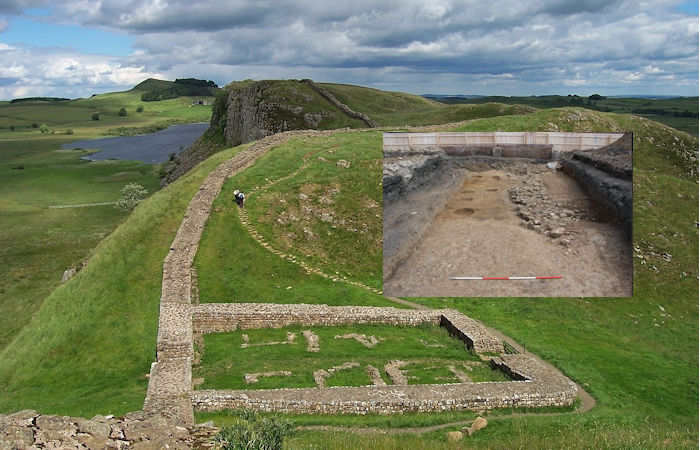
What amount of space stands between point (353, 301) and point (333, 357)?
19.0ft

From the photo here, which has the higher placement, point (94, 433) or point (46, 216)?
point (94, 433)

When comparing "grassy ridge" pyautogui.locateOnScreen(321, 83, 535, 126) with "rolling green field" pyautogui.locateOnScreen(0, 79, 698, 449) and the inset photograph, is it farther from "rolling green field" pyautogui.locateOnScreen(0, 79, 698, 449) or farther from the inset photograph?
the inset photograph

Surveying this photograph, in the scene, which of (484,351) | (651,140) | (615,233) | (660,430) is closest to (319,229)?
(484,351)

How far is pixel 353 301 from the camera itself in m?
27.4

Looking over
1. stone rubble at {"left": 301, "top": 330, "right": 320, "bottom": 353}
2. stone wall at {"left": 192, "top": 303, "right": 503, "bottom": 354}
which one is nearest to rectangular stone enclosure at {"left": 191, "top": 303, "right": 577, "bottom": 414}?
stone wall at {"left": 192, "top": 303, "right": 503, "bottom": 354}

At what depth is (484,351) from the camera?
75.2ft

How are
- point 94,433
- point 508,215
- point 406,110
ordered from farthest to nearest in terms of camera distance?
point 406,110 → point 508,215 → point 94,433

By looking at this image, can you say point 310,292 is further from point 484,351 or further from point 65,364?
point 65,364

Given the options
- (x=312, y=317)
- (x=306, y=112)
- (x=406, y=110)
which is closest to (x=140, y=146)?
(x=406, y=110)

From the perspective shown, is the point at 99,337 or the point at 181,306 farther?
the point at 181,306

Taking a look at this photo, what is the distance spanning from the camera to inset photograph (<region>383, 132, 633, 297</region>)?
17812 mm

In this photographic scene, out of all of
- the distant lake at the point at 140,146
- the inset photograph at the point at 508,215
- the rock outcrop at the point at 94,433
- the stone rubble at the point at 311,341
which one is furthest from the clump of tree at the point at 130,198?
the rock outcrop at the point at 94,433

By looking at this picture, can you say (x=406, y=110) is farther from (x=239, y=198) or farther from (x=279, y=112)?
(x=239, y=198)

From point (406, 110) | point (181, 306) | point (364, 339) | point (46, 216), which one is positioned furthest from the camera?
point (406, 110)
